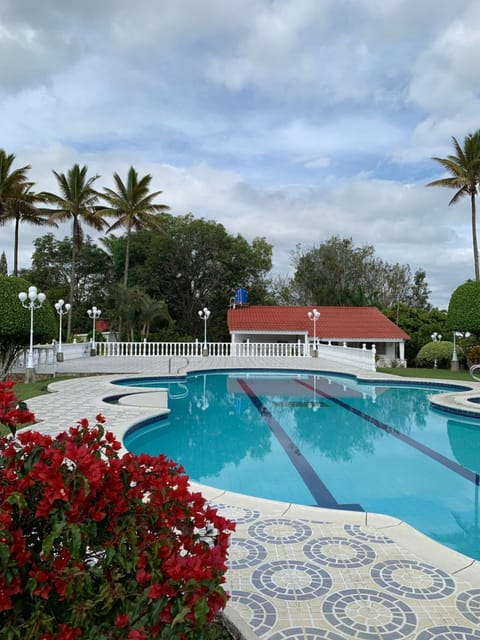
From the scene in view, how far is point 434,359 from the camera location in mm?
24031

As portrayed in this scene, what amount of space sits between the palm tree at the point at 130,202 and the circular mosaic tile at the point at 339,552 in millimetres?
28660

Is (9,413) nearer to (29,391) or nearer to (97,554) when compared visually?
(97,554)

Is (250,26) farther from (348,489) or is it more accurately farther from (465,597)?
(465,597)

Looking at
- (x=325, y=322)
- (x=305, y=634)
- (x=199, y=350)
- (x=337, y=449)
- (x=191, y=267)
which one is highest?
(x=191, y=267)

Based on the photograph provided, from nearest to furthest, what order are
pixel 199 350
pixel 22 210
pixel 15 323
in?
pixel 15 323
pixel 199 350
pixel 22 210

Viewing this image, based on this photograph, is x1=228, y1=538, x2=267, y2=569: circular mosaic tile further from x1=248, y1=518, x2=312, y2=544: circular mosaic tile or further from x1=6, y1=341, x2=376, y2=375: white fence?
x1=6, y1=341, x2=376, y2=375: white fence

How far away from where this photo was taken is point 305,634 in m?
2.53

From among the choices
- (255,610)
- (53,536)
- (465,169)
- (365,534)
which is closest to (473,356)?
(465,169)

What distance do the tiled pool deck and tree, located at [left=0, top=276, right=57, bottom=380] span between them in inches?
466

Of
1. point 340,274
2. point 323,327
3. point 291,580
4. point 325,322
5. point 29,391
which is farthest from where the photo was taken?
point 340,274

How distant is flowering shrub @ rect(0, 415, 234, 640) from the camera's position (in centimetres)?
163

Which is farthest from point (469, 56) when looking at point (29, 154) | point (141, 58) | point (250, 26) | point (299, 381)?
point (29, 154)

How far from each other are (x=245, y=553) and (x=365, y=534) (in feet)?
3.72

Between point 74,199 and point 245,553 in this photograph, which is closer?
point 245,553
